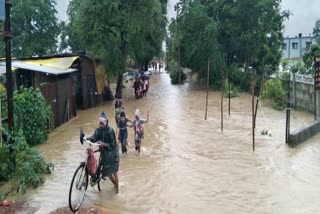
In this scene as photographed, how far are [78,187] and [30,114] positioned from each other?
16.8 ft

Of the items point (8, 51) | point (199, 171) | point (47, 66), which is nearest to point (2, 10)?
point (8, 51)

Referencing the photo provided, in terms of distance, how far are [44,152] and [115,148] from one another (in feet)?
15.1

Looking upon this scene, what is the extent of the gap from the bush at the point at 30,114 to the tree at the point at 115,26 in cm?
1023

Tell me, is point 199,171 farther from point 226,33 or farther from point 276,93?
point 226,33

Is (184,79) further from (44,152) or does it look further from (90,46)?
(44,152)

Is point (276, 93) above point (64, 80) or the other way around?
the other way around

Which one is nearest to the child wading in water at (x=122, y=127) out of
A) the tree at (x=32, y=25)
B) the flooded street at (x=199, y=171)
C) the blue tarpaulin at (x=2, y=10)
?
the flooded street at (x=199, y=171)

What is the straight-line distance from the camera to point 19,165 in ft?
25.9

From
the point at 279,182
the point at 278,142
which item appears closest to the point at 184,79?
the point at 278,142

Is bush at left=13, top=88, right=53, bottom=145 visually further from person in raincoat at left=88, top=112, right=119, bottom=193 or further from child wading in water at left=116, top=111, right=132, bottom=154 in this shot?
person in raincoat at left=88, top=112, right=119, bottom=193

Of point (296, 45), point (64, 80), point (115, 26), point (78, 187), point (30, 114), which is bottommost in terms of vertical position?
point (78, 187)

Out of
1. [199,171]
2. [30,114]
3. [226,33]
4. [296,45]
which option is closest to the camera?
[199,171]

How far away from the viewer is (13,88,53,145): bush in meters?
10.8

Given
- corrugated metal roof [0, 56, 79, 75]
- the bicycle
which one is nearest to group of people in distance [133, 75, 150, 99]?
corrugated metal roof [0, 56, 79, 75]
